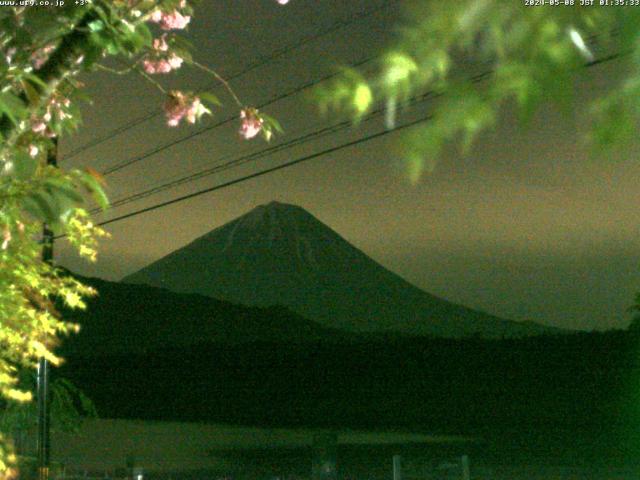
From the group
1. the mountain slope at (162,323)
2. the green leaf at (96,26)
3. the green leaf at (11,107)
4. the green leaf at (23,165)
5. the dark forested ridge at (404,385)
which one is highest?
the mountain slope at (162,323)

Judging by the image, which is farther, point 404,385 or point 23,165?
point 404,385

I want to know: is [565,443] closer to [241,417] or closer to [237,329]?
[241,417]

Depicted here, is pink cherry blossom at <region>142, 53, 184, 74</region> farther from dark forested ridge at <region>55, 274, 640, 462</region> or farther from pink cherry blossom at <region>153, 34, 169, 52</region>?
dark forested ridge at <region>55, 274, 640, 462</region>

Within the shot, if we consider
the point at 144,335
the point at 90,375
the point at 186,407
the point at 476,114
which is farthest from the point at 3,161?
the point at 144,335

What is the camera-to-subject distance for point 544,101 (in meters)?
1.46

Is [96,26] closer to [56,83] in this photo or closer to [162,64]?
[56,83]

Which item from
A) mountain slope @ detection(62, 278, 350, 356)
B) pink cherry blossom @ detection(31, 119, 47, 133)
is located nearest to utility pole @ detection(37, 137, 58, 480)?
pink cherry blossom @ detection(31, 119, 47, 133)

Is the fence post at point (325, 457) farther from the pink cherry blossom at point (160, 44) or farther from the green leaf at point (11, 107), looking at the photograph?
Result: the green leaf at point (11, 107)

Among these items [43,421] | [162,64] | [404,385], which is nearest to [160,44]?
[162,64]

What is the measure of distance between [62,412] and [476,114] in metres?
22.0

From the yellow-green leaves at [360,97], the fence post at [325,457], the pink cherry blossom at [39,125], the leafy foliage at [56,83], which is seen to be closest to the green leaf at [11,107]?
the leafy foliage at [56,83]

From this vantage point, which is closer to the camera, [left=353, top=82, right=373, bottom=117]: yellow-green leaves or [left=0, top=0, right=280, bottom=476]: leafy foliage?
[left=353, top=82, right=373, bottom=117]: yellow-green leaves

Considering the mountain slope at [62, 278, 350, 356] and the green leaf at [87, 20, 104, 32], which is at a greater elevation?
the mountain slope at [62, 278, 350, 356]

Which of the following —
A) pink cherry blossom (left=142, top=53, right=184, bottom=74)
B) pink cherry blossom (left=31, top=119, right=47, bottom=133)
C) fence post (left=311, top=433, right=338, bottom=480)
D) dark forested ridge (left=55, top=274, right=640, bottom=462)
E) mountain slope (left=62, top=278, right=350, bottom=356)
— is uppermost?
mountain slope (left=62, top=278, right=350, bottom=356)
